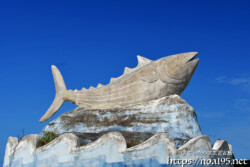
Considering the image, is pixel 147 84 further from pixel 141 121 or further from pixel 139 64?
pixel 141 121

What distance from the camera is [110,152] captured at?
9547 millimetres

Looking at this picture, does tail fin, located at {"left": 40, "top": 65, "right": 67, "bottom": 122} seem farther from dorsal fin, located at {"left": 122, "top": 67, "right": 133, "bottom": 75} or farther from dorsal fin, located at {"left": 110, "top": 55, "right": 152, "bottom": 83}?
dorsal fin, located at {"left": 122, "top": 67, "right": 133, "bottom": 75}

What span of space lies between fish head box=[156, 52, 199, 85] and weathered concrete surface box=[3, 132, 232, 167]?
4393mm

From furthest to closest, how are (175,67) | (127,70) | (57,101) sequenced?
(57,101), (127,70), (175,67)

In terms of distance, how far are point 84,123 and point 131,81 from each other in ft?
9.14

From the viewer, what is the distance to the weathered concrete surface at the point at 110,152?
30.0 feet

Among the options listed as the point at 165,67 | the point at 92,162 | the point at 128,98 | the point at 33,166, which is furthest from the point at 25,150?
the point at 165,67

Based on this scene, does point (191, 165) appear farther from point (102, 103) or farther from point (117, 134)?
point (102, 103)

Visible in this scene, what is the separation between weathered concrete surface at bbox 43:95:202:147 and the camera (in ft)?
39.2

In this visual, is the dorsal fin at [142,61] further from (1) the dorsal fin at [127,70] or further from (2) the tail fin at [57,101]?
(2) the tail fin at [57,101]

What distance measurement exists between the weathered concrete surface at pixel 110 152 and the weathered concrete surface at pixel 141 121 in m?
1.29

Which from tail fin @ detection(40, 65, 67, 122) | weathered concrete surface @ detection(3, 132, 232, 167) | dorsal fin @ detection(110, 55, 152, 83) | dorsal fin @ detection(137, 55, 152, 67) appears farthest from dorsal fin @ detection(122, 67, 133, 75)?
weathered concrete surface @ detection(3, 132, 232, 167)

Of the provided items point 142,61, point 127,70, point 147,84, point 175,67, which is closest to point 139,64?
point 142,61

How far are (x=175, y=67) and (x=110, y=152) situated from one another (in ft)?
18.4
